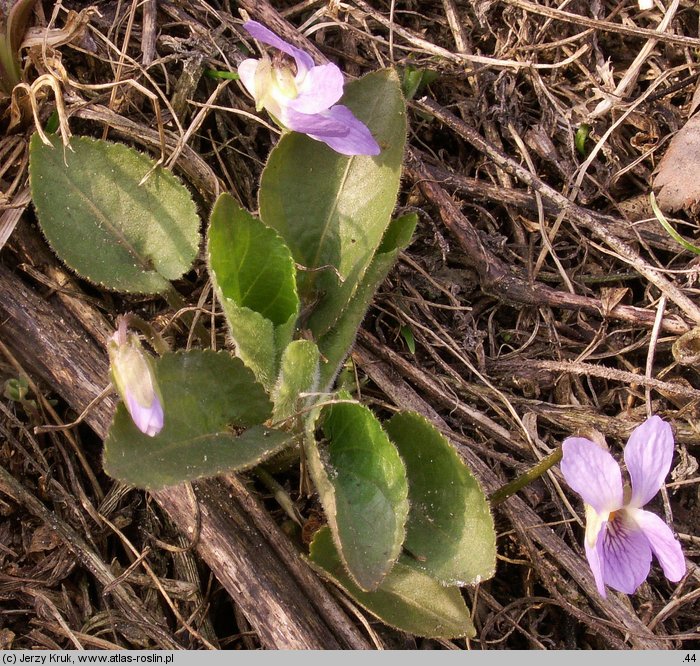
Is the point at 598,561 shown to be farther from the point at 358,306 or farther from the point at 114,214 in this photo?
the point at 114,214

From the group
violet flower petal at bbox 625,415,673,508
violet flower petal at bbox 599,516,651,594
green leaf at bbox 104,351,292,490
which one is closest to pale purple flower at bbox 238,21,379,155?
green leaf at bbox 104,351,292,490

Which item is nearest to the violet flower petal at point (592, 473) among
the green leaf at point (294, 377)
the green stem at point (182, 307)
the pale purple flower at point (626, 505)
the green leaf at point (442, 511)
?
the pale purple flower at point (626, 505)

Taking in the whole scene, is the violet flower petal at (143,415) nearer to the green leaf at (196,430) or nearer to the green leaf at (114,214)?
the green leaf at (196,430)

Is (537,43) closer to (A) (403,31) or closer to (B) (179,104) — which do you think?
(A) (403,31)

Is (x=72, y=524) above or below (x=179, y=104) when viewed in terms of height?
below

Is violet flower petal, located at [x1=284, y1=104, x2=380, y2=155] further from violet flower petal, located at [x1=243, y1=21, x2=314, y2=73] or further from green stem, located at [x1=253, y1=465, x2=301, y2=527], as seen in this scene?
green stem, located at [x1=253, y1=465, x2=301, y2=527]

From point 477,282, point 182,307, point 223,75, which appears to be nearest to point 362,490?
point 182,307

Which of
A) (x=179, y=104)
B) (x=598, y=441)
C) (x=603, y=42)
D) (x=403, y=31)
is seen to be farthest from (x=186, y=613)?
(x=603, y=42)
